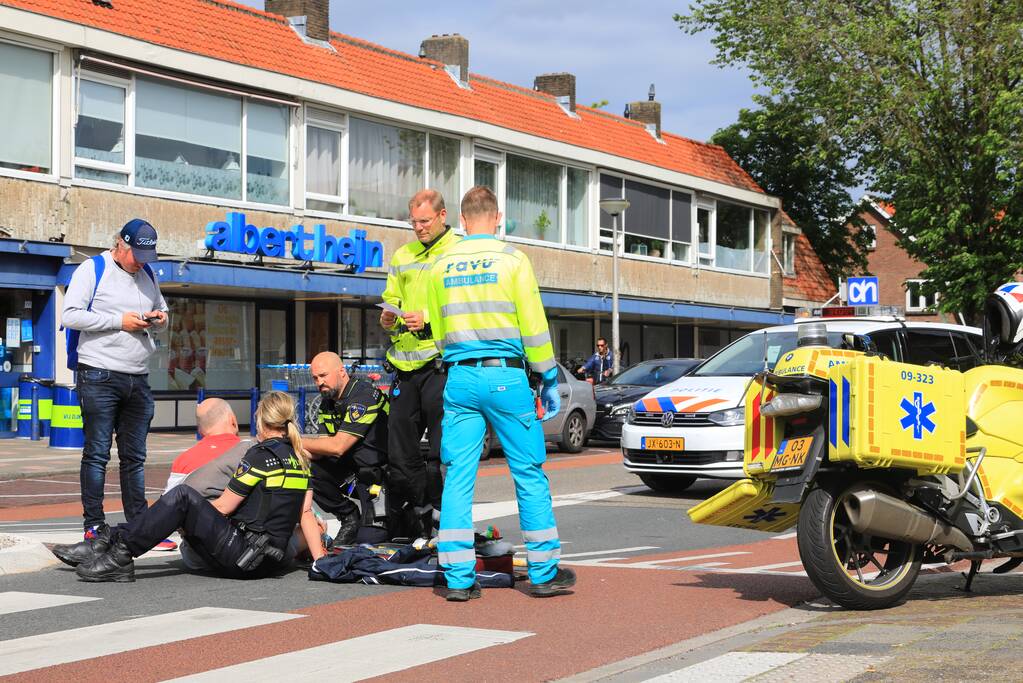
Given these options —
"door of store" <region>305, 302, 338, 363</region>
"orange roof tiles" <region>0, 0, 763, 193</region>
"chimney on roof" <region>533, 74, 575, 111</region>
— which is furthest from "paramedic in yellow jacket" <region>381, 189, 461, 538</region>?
"chimney on roof" <region>533, 74, 575, 111</region>

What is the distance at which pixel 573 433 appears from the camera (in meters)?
22.3

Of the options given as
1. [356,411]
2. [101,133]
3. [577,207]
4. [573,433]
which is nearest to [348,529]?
[356,411]

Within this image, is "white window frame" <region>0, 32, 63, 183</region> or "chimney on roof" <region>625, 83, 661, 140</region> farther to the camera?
"chimney on roof" <region>625, 83, 661, 140</region>

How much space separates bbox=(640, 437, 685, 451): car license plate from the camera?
13578 mm

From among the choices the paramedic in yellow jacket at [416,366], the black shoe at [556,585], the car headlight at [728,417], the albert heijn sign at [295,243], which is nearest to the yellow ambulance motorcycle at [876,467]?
the black shoe at [556,585]

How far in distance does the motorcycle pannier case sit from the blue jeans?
446cm

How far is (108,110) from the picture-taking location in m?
23.5

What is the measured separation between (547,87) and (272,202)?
14780 millimetres

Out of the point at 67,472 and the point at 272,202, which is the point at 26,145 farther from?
the point at 67,472

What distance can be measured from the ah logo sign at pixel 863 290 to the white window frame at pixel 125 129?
1294 centimetres

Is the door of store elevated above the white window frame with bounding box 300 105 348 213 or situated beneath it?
situated beneath

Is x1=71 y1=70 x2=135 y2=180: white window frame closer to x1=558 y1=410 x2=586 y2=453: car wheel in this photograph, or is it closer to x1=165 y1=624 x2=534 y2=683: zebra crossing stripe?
x1=558 y1=410 x2=586 y2=453: car wheel

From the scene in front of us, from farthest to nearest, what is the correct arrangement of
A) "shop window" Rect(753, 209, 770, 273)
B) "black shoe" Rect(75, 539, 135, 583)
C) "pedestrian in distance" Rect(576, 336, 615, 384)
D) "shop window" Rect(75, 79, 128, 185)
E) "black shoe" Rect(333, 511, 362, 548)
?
"shop window" Rect(753, 209, 770, 273) → "pedestrian in distance" Rect(576, 336, 615, 384) → "shop window" Rect(75, 79, 128, 185) → "black shoe" Rect(333, 511, 362, 548) → "black shoe" Rect(75, 539, 135, 583)

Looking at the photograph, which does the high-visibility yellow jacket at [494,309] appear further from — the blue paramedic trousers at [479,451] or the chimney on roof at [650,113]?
the chimney on roof at [650,113]
